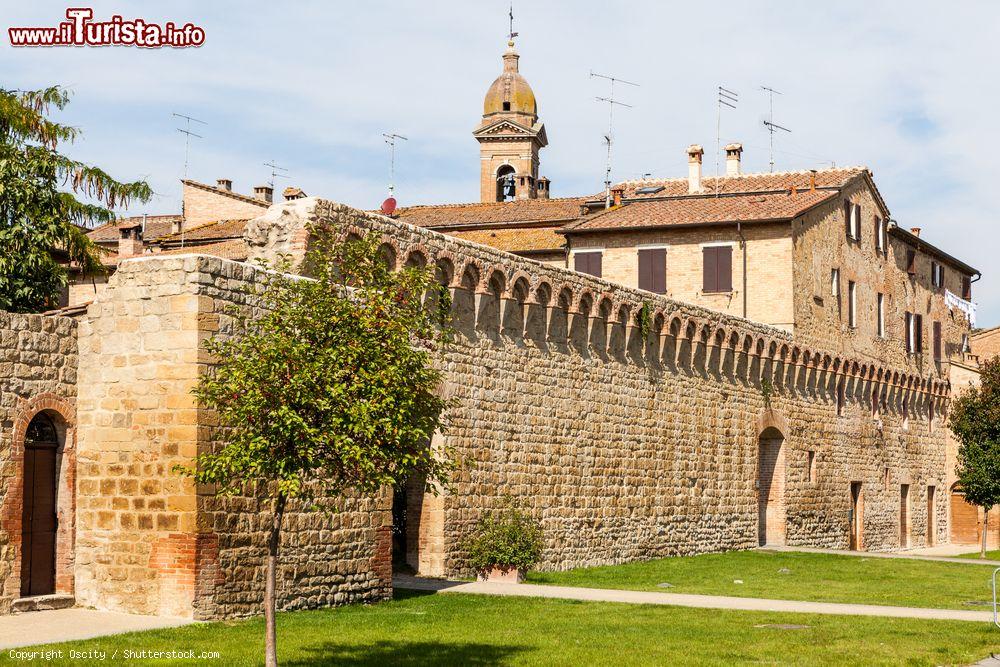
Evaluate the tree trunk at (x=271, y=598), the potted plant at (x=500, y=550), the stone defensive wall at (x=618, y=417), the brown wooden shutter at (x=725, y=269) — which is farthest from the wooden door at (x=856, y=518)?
the tree trunk at (x=271, y=598)

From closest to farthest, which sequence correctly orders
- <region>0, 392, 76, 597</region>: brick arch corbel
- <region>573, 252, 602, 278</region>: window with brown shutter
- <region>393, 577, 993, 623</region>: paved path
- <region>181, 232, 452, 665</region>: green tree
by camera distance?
<region>181, 232, 452, 665</region>: green tree
<region>0, 392, 76, 597</region>: brick arch corbel
<region>393, 577, 993, 623</region>: paved path
<region>573, 252, 602, 278</region>: window with brown shutter

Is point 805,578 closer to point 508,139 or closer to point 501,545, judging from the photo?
point 501,545

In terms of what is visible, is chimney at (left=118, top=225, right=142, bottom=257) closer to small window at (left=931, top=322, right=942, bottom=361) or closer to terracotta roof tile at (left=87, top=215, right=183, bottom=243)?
terracotta roof tile at (left=87, top=215, right=183, bottom=243)

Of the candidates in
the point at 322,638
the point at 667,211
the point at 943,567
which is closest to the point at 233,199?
the point at 667,211

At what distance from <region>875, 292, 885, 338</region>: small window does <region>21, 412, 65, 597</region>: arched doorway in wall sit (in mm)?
32899

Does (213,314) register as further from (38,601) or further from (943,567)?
(943,567)

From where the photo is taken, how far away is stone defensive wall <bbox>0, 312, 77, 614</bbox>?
14.3 metres

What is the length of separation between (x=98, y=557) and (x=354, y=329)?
5.70m

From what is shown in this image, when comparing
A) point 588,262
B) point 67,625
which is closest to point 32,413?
point 67,625

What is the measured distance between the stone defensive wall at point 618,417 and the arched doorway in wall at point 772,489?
0.05 m

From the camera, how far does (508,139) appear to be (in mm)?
69250

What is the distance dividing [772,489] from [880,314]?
11269 millimetres

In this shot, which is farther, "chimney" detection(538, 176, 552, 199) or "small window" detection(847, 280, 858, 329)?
"chimney" detection(538, 176, 552, 199)

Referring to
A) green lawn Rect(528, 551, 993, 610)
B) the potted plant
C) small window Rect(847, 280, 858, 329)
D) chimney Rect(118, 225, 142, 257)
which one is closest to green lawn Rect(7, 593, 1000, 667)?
green lawn Rect(528, 551, 993, 610)
